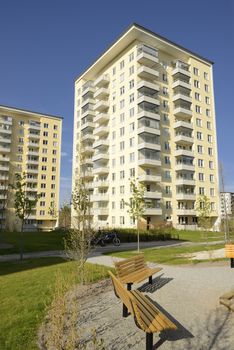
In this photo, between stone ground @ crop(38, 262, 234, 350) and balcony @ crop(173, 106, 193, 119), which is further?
balcony @ crop(173, 106, 193, 119)

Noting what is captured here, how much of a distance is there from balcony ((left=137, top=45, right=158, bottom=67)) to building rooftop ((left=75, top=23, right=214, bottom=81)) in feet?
5.73

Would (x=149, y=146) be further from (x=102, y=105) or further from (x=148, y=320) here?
(x=148, y=320)

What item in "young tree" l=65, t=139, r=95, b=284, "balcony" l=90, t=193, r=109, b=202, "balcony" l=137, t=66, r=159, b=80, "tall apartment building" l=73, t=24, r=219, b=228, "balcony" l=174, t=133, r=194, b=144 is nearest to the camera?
"young tree" l=65, t=139, r=95, b=284

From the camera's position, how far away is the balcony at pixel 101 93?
57625 millimetres

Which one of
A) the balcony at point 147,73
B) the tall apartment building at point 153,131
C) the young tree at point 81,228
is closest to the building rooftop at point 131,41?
the tall apartment building at point 153,131

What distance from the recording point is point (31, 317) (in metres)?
6.48

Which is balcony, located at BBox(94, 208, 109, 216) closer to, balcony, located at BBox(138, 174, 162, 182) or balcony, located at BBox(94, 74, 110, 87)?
balcony, located at BBox(138, 174, 162, 182)

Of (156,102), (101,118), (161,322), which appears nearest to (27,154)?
(101,118)

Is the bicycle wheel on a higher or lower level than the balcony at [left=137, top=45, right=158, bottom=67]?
lower

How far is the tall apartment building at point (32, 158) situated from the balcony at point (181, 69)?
41.6m

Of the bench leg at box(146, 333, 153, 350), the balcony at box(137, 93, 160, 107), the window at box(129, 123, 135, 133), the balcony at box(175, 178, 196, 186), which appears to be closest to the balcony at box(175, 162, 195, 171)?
the balcony at box(175, 178, 196, 186)

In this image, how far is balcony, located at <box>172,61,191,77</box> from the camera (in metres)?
54.8

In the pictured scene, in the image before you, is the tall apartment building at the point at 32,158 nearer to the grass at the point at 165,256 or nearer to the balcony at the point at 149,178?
the balcony at the point at 149,178

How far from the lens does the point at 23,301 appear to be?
7.86 metres
